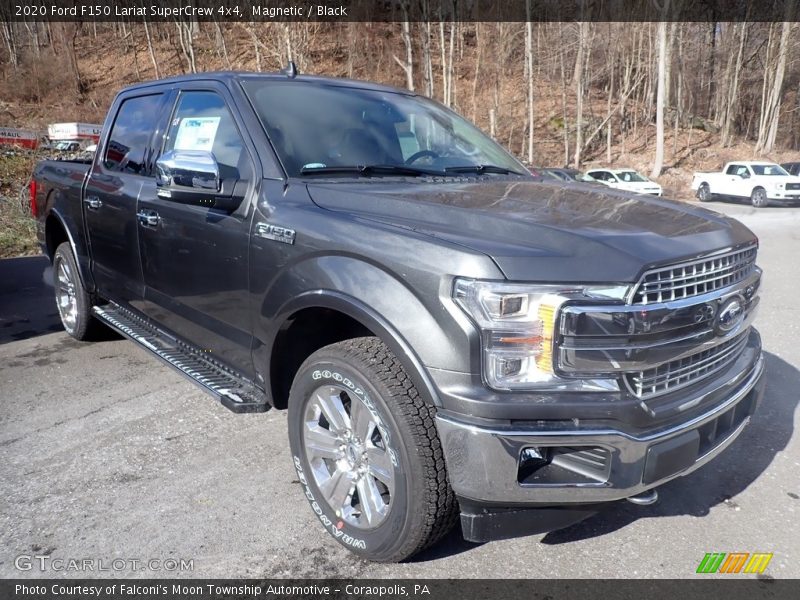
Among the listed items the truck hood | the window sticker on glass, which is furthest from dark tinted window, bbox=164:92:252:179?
the truck hood

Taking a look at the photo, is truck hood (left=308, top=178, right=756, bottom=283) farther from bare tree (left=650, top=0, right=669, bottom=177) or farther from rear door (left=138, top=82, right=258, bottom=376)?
bare tree (left=650, top=0, right=669, bottom=177)

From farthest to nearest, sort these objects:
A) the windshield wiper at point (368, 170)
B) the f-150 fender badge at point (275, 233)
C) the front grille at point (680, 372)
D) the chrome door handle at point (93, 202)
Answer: the chrome door handle at point (93, 202) < the windshield wiper at point (368, 170) < the f-150 fender badge at point (275, 233) < the front grille at point (680, 372)

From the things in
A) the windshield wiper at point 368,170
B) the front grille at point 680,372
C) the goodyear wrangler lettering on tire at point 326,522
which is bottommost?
the goodyear wrangler lettering on tire at point 326,522

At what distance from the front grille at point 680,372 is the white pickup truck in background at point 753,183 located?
77.9ft

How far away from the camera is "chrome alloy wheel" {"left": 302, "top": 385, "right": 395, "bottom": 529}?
247cm

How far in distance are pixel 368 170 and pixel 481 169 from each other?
0.76m

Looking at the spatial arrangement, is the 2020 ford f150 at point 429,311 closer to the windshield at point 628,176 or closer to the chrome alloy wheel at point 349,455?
the chrome alloy wheel at point 349,455


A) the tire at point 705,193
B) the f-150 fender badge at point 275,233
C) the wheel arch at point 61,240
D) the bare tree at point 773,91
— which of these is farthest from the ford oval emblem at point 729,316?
the bare tree at point 773,91

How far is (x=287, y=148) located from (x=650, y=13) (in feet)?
120

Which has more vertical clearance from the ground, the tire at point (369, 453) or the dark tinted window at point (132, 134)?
the dark tinted window at point (132, 134)

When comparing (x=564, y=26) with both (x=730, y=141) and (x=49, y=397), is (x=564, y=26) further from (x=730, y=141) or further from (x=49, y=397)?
(x=49, y=397)

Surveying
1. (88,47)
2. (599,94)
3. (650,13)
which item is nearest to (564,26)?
(650,13)

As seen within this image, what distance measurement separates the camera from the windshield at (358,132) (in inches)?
123

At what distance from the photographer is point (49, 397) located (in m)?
4.27
